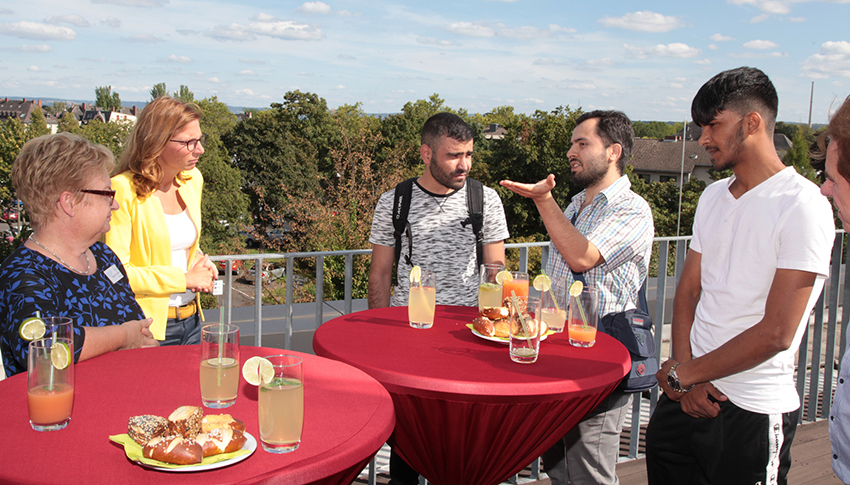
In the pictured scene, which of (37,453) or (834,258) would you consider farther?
Answer: (834,258)

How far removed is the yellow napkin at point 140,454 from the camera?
1097 millimetres

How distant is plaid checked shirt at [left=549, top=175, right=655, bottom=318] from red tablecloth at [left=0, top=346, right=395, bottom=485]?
46.2 inches

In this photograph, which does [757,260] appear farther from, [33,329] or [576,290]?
[33,329]

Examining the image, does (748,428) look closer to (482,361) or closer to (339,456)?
(482,361)

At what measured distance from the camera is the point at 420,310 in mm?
2170

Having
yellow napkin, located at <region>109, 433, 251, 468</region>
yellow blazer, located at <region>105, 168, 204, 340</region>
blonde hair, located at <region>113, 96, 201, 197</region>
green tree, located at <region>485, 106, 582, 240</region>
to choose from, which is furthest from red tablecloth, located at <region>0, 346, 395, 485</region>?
green tree, located at <region>485, 106, 582, 240</region>

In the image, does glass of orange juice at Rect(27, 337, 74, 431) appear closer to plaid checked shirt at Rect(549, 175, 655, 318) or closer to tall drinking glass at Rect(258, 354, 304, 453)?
tall drinking glass at Rect(258, 354, 304, 453)

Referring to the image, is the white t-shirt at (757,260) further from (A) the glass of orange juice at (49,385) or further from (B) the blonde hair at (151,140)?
(B) the blonde hair at (151,140)

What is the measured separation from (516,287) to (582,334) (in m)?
0.38

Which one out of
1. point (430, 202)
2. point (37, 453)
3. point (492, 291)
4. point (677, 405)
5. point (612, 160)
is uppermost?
point (612, 160)

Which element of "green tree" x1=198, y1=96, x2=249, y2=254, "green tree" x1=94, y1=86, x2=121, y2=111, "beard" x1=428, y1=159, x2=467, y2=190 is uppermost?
"green tree" x1=94, y1=86, x2=121, y2=111

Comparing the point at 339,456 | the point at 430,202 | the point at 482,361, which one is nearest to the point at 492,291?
the point at 482,361

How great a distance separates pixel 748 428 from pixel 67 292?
224cm

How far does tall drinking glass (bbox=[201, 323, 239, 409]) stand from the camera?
141cm
